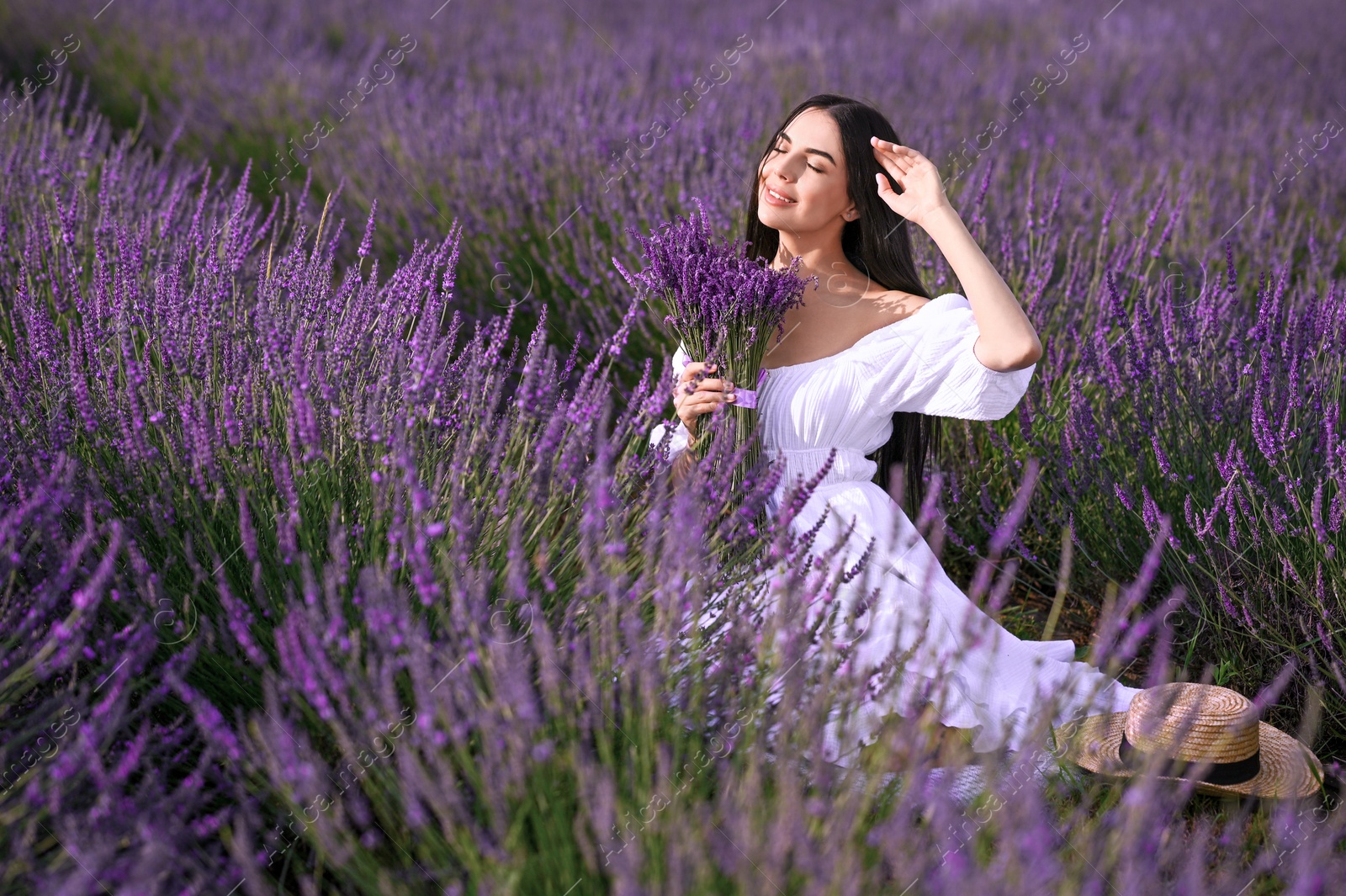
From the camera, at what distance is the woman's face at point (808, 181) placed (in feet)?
7.18

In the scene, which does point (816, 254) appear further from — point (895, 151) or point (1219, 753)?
point (1219, 753)

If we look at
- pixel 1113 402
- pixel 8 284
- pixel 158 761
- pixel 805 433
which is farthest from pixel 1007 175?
pixel 158 761

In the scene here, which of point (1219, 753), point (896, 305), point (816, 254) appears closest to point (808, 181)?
point (816, 254)

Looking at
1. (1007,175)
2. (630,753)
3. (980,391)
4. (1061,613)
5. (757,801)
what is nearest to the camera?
(757,801)

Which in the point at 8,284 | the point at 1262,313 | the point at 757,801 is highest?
the point at 8,284

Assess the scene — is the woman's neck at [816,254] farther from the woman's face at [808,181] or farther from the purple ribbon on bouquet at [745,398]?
the purple ribbon on bouquet at [745,398]

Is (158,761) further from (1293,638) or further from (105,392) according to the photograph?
(1293,638)

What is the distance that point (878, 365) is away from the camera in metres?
2.13

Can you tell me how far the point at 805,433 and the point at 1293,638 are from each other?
3.36 feet

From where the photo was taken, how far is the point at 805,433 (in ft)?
7.16

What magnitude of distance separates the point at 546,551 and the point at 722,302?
1.95 feet

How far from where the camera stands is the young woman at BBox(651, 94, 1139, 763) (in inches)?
75.4

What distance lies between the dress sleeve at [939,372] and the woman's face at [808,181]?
28cm

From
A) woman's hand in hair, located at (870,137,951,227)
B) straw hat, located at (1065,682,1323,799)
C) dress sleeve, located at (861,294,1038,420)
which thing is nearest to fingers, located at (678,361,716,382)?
dress sleeve, located at (861,294,1038,420)
